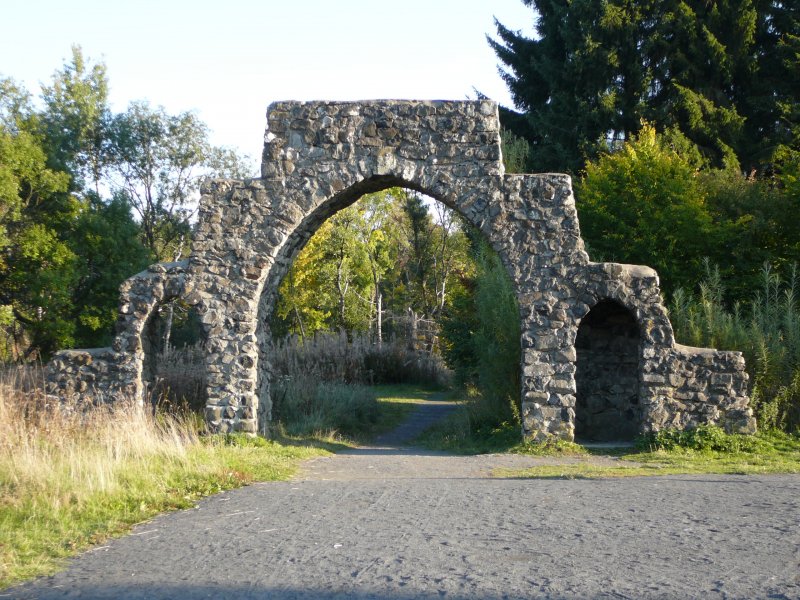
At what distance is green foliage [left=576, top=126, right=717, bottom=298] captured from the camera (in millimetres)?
17297

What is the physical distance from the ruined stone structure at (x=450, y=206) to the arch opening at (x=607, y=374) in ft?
4.89

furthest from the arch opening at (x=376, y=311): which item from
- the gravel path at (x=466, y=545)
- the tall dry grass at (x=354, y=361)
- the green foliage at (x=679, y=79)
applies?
the gravel path at (x=466, y=545)

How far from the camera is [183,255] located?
40562mm

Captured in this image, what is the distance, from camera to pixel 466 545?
19.7 feet

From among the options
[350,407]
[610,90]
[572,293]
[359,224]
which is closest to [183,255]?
[359,224]

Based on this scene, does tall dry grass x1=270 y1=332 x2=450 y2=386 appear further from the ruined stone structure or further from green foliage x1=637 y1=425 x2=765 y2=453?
green foliage x1=637 y1=425 x2=765 y2=453

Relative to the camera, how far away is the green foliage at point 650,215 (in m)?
17.3

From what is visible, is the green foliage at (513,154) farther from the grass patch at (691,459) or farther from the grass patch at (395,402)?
the grass patch at (691,459)

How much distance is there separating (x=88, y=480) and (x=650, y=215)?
44.3ft

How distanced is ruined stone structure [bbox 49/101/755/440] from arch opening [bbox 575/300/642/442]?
1.49 meters

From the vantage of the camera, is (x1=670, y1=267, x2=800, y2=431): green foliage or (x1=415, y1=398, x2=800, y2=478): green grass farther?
(x1=670, y1=267, x2=800, y2=431): green foliage

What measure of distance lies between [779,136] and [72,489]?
22.8 meters

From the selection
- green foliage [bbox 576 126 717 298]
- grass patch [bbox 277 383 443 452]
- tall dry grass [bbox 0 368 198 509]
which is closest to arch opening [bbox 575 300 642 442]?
green foliage [bbox 576 126 717 298]

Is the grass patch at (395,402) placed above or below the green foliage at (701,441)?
below
